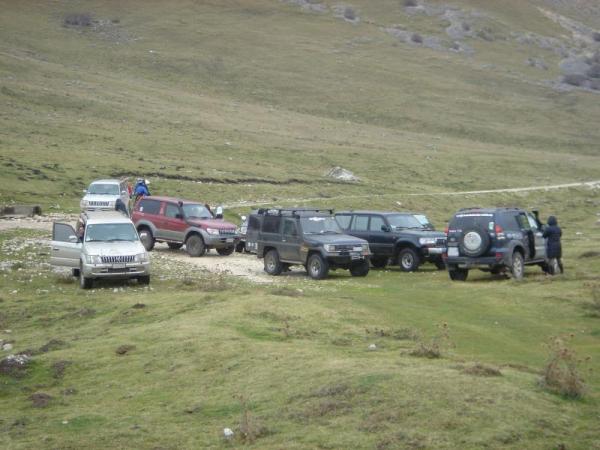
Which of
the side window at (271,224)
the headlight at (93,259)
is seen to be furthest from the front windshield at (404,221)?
the headlight at (93,259)

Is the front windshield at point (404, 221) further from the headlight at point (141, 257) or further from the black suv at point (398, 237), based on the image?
the headlight at point (141, 257)

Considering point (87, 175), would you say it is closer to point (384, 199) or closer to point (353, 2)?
point (384, 199)

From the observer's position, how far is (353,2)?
15688cm

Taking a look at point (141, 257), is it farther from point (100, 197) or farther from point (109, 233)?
point (100, 197)

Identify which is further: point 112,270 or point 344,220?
point 344,220

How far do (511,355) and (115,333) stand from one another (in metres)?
7.53

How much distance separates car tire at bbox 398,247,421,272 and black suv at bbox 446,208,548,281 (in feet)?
8.33

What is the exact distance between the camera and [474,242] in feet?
80.5

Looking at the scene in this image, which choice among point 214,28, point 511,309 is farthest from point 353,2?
point 511,309

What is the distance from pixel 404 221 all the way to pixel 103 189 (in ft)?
54.0

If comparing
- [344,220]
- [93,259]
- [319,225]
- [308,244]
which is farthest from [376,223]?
[93,259]

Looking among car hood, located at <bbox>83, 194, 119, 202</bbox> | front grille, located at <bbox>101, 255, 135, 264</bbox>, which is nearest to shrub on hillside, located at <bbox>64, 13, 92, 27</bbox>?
car hood, located at <bbox>83, 194, 119, 202</bbox>

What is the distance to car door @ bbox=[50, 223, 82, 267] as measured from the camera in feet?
79.7

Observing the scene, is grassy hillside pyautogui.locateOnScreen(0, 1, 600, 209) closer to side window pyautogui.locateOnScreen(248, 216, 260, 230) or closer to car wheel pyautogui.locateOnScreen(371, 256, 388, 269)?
side window pyautogui.locateOnScreen(248, 216, 260, 230)
